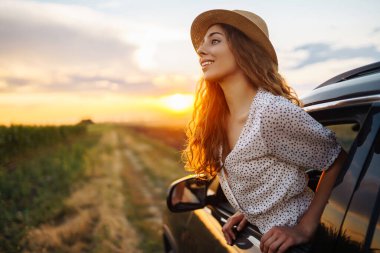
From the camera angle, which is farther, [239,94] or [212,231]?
[212,231]

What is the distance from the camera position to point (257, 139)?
69.7 inches

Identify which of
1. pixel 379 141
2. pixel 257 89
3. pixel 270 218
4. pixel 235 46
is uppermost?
pixel 235 46

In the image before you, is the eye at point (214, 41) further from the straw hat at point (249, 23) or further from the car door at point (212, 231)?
the car door at point (212, 231)

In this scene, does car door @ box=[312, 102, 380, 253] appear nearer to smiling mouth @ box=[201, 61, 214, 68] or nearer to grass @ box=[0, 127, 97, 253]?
smiling mouth @ box=[201, 61, 214, 68]

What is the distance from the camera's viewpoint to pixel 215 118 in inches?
88.3

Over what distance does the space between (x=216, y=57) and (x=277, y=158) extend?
0.62 m

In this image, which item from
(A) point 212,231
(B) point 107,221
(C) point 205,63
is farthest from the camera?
(B) point 107,221

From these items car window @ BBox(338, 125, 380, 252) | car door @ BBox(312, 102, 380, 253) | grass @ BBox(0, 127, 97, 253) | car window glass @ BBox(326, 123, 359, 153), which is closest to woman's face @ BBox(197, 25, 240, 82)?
car window glass @ BBox(326, 123, 359, 153)

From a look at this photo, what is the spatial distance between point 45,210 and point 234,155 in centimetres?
740

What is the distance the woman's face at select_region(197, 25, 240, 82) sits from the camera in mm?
2100

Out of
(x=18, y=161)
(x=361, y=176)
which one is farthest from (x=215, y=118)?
(x=18, y=161)

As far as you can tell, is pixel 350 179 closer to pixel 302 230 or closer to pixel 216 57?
pixel 302 230

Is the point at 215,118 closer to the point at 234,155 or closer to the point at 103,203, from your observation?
the point at 234,155

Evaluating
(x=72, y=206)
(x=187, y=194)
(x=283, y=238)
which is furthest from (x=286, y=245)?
(x=72, y=206)
